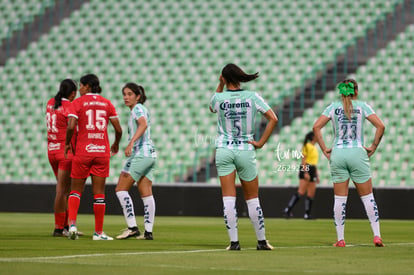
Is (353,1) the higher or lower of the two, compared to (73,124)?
higher

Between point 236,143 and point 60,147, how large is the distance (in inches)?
153

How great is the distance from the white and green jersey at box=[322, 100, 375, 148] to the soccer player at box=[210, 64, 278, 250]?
1361 millimetres

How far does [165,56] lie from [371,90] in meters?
6.96

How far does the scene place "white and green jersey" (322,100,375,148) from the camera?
1056cm

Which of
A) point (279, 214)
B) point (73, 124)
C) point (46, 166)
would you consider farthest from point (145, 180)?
point (46, 166)

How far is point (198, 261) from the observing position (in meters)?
8.17

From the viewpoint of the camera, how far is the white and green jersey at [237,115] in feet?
31.3

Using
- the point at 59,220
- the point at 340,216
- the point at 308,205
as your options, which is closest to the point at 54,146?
the point at 59,220

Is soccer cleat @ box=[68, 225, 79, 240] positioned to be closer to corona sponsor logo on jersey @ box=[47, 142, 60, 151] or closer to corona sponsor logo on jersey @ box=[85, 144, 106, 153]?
corona sponsor logo on jersey @ box=[85, 144, 106, 153]

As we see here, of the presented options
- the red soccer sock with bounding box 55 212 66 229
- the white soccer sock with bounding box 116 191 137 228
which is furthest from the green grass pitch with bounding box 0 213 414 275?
the white soccer sock with bounding box 116 191 137 228

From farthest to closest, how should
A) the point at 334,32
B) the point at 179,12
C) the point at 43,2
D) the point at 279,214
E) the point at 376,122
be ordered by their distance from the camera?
the point at 43,2 < the point at 179,12 < the point at 334,32 < the point at 279,214 < the point at 376,122

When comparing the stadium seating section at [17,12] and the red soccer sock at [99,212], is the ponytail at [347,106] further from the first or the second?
the stadium seating section at [17,12]

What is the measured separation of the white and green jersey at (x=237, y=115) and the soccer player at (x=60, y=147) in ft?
11.3

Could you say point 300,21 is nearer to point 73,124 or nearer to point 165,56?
point 165,56
